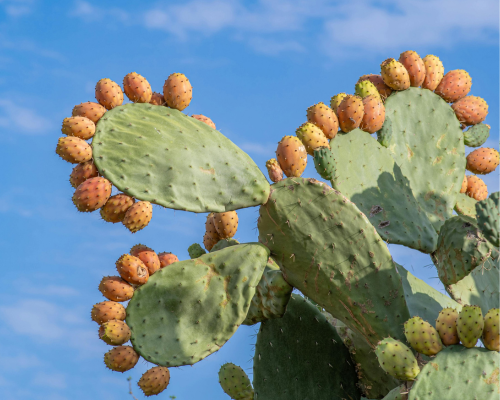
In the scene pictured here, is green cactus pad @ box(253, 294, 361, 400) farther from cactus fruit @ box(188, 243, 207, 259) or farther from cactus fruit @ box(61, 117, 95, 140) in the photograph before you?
cactus fruit @ box(61, 117, 95, 140)

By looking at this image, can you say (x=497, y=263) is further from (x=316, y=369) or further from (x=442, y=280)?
(x=316, y=369)

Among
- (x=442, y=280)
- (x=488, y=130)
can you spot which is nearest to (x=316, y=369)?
(x=442, y=280)

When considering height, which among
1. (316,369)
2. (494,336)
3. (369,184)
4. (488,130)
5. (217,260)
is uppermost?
(488,130)

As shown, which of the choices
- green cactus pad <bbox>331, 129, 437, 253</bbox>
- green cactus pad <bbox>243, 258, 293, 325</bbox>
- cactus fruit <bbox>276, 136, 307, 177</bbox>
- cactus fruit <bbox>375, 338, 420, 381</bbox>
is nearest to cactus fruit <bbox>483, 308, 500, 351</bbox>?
cactus fruit <bbox>375, 338, 420, 381</bbox>

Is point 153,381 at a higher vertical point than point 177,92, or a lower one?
lower

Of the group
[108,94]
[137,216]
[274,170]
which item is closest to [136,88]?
[108,94]

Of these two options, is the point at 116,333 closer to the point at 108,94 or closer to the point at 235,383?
the point at 235,383
